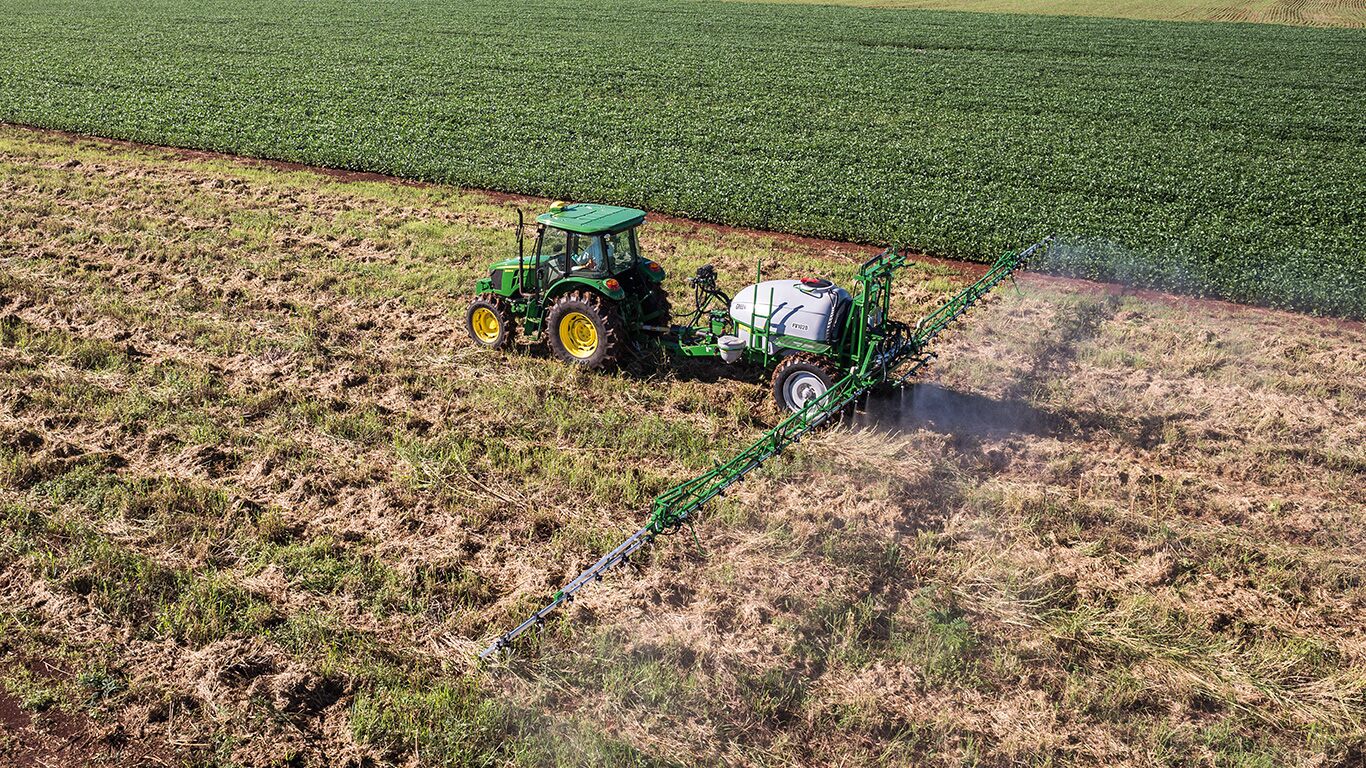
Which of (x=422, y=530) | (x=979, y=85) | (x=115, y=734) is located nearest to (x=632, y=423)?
(x=422, y=530)

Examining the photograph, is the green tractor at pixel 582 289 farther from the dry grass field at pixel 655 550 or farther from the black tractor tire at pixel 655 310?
the dry grass field at pixel 655 550

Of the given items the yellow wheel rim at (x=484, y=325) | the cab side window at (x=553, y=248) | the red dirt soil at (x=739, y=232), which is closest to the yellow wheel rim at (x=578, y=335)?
the cab side window at (x=553, y=248)

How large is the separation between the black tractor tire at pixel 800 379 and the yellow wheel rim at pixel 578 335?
229cm

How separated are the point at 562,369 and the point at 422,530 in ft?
11.2

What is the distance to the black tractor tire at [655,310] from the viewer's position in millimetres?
11889

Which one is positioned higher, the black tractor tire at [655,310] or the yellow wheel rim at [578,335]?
the black tractor tire at [655,310]

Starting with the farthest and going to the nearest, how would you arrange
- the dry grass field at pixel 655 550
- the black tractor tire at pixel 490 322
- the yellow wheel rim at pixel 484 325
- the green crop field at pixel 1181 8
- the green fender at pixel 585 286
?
the green crop field at pixel 1181 8
the yellow wheel rim at pixel 484 325
the black tractor tire at pixel 490 322
the green fender at pixel 585 286
the dry grass field at pixel 655 550

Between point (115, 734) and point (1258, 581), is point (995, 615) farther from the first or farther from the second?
point (115, 734)

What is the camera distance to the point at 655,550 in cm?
823

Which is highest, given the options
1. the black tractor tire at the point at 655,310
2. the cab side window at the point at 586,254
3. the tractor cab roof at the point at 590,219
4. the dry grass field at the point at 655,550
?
the tractor cab roof at the point at 590,219

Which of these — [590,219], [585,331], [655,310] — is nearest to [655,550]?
[585,331]

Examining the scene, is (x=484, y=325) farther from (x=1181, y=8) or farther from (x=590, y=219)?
(x=1181, y=8)

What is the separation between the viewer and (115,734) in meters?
6.62

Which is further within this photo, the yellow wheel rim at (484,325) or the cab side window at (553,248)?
the yellow wheel rim at (484,325)
